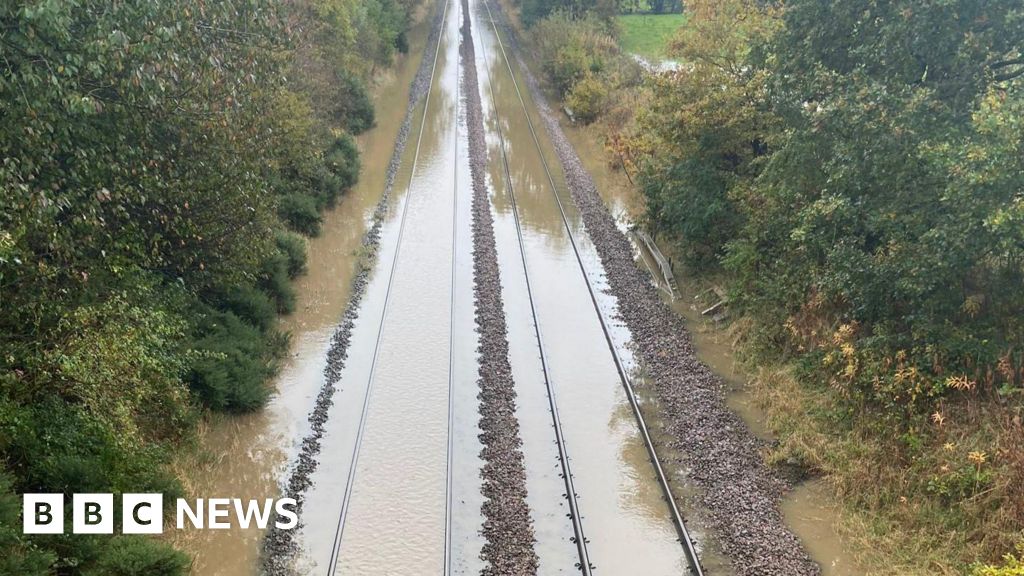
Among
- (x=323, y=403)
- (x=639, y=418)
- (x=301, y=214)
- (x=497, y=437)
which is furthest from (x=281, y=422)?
(x=301, y=214)

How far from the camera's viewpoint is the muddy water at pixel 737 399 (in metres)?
12.7

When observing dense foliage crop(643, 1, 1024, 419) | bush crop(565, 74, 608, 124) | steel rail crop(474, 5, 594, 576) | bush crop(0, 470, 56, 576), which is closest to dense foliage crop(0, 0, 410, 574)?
bush crop(0, 470, 56, 576)

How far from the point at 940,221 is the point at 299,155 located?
17.6m

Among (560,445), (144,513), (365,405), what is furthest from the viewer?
(365,405)

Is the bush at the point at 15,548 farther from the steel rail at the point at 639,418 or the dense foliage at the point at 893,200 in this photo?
the dense foliage at the point at 893,200

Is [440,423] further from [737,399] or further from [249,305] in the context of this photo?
[737,399]

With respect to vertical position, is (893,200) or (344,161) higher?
(893,200)

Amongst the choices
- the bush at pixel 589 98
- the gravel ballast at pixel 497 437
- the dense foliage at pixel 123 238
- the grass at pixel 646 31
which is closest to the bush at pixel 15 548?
the dense foliage at pixel 123 238

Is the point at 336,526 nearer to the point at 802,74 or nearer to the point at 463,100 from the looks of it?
the point at 802,74

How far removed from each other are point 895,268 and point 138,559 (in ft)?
45.7

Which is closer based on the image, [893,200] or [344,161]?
[893,200]

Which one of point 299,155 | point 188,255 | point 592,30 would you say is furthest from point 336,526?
point 592,30

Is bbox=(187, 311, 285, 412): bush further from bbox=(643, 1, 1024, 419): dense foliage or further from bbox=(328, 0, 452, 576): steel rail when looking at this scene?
bbox=(643, 1, 1024, 419): dense foliage

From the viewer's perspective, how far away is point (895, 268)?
1465 centimetres
